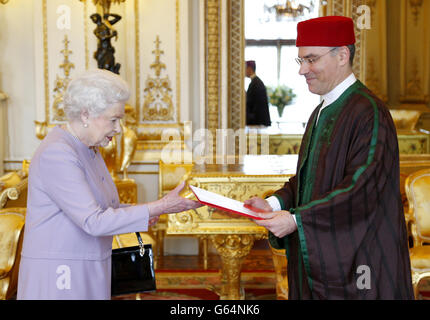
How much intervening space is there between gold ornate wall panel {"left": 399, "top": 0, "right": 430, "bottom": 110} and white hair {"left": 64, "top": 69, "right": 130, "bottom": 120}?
868 centimetres

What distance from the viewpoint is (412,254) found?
156 inches

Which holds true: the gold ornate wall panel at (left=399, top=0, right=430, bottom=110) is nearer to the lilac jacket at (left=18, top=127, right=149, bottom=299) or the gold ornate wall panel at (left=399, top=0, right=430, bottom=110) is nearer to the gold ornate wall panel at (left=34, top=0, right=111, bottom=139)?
the gold ornate wall panel at (left=34, top=0, right=111, bottom=139)

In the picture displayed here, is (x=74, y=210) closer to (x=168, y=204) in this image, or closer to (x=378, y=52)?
(x=168, y=204)

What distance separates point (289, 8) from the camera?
764cm

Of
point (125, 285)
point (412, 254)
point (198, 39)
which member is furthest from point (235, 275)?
point (198, 39)

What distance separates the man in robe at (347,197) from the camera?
2.35 metres

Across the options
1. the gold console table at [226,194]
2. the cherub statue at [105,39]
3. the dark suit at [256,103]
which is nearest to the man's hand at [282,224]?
the gold console table at [226,194]

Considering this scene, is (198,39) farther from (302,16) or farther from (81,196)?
(81,196)

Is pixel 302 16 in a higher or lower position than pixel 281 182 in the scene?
higher

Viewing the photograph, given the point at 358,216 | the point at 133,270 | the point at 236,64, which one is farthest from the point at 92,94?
the point at 236,64

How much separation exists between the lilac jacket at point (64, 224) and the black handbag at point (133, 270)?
282mm

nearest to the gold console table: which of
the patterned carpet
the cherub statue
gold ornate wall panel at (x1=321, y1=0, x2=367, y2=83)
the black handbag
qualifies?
the patterned carpet

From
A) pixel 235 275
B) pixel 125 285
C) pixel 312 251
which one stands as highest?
pixel 312 251
